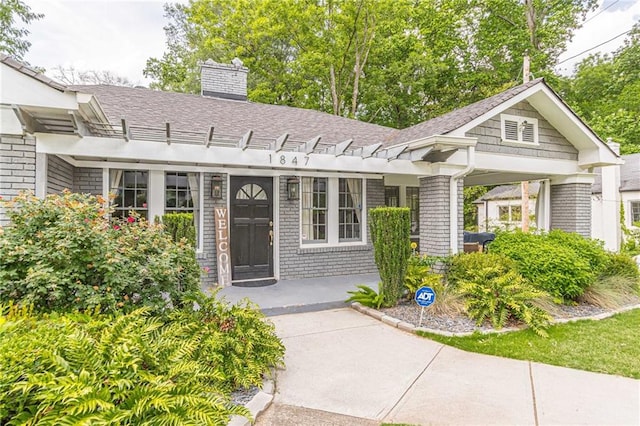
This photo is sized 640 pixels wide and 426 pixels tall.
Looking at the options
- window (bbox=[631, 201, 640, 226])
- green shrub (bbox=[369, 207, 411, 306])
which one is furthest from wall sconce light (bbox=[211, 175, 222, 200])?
window (bbox=[631, 201, 640, 226])

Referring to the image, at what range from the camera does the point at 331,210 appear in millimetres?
8375

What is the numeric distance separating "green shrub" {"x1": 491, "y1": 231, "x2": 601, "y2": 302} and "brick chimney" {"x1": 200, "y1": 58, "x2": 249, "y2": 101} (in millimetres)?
8966

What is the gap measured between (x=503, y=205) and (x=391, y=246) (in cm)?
1750

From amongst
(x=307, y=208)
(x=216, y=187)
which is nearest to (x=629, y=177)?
(x=307, y=208)

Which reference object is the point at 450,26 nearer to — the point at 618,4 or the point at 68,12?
the point at 618,4

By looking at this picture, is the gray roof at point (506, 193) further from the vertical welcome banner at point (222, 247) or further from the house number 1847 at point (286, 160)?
the vertical welcome banner at point (222, 247)

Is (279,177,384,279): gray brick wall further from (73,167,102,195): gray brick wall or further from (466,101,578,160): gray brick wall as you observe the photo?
(73,167,102,195): gray brick wall

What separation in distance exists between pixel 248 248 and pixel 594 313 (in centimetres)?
650

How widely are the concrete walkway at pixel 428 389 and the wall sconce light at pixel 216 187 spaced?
3.80 meters

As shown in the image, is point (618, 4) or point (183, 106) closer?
point (183, 106)

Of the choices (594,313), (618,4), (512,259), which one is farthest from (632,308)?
(618,4)

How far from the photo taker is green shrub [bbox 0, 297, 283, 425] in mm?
1948

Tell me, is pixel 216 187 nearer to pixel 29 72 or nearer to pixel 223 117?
pixel 223 117

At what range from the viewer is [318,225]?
8344 mm
